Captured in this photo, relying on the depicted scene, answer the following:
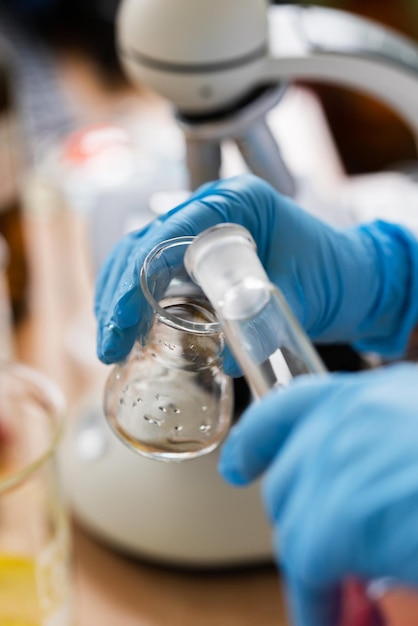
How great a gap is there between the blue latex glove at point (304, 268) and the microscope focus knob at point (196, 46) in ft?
0.39

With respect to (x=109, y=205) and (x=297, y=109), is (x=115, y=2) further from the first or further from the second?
(x=109, y=205)

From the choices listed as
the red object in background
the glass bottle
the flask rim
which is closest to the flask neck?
the flask rim

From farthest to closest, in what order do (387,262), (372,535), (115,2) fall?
(115,2) → (387,262) → (372,535)

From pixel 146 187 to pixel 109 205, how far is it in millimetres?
47

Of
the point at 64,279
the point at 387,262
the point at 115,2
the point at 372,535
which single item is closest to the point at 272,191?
the point at 387,262

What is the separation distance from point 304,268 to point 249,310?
178 millimetres

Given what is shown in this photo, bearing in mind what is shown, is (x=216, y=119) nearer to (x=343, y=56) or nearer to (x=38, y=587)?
Answer: (x=343, y=56)

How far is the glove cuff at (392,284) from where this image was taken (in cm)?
64

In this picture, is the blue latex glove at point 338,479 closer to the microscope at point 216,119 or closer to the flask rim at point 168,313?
the flask rim at point 168,313

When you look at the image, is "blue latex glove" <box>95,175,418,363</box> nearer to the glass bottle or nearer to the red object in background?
the red object in background

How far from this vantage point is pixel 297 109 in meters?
1.31

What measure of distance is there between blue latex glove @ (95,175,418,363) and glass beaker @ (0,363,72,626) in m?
0.13

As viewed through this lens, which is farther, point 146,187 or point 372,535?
point 146,187

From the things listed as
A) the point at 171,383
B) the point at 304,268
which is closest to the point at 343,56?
the point at 304,268
